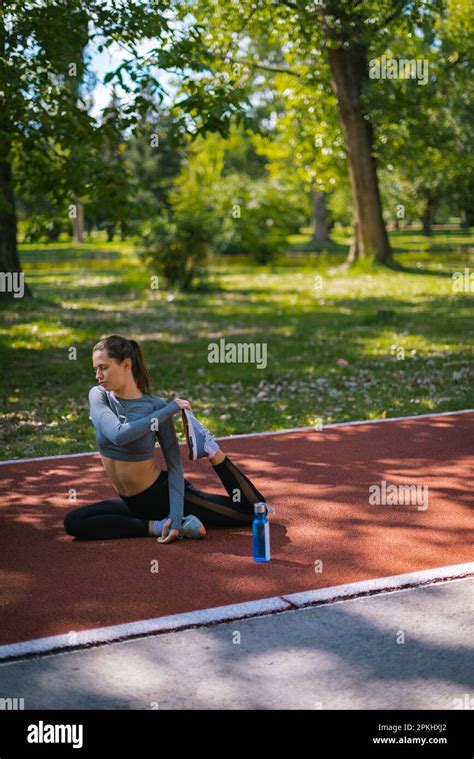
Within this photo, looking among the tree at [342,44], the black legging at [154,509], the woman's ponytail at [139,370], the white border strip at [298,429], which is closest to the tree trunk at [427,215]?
the tree at [342,44]

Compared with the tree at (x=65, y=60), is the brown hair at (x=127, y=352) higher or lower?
lower

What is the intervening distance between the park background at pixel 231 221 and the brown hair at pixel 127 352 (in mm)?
3622

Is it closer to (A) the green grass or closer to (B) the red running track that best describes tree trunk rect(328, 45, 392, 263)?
(A) the green grass

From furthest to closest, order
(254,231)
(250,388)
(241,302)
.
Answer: (254,231) → (241,302) → (250,388)

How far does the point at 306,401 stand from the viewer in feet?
41.0

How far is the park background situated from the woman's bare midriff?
345 cm

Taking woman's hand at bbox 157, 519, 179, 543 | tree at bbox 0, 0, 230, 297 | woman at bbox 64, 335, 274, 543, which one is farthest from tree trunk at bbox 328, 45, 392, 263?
woman's hand at bbox 157, 519, 179, 543

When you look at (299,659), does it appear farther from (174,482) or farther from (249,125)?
(249,125)

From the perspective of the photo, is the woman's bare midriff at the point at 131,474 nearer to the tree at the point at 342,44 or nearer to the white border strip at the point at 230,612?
the white border strip at the point at 230,612

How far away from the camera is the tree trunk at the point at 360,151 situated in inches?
1086

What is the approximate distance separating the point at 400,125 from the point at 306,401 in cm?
2054

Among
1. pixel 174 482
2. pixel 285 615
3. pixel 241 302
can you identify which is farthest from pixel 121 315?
pixel 285 615

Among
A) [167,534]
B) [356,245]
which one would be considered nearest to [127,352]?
[167,534]

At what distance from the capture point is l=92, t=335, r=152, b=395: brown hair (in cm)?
669
